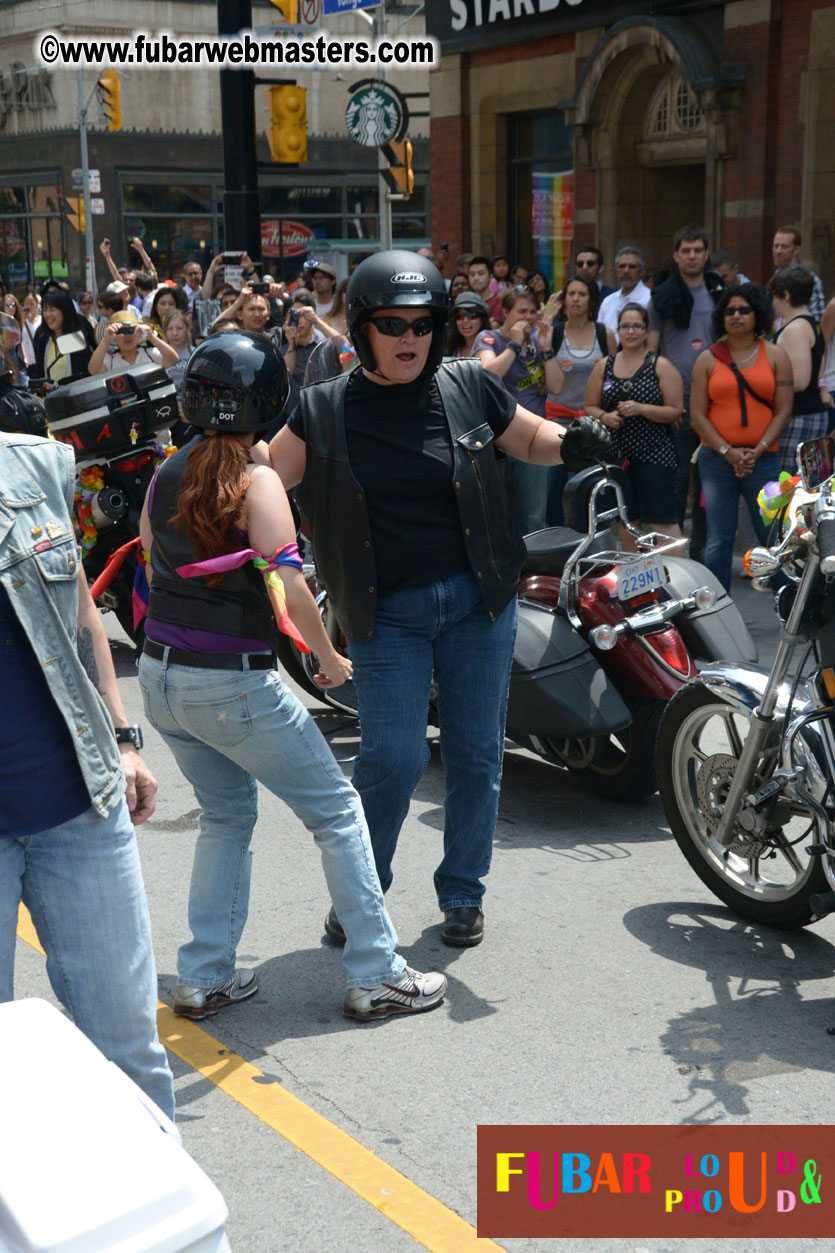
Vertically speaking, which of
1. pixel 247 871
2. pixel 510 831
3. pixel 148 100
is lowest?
pixel 510 831

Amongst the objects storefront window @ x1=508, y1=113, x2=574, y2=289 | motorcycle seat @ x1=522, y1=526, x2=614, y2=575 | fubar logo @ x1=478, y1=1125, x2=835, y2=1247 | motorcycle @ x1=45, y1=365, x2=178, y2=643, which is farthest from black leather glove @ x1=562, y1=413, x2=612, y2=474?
storefront window @ x1=508, y1=113, x2=574, y2=289

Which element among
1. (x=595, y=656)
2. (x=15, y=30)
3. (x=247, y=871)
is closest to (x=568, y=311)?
(x=595, y=656)

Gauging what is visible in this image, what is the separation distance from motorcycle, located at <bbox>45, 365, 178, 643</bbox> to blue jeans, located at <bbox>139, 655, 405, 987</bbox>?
13.0 ft

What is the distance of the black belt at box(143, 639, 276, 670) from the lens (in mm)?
3559

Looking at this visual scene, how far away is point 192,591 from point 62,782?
3.81 ft

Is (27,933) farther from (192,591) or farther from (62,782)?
(62,782)

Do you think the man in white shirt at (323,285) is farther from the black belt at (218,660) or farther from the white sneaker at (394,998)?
the white sneaker at (394,998)

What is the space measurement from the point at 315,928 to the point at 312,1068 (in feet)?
2.88

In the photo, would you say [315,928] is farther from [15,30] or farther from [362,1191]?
[15,30]

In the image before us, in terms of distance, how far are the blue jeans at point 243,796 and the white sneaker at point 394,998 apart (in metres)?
0.03

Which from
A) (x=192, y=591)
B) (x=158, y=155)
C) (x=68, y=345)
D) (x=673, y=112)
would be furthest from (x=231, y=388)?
(x=158, y=155)

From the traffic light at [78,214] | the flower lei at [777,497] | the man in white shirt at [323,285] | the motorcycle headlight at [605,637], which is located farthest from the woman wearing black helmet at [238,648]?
the traffic light at [78,214]

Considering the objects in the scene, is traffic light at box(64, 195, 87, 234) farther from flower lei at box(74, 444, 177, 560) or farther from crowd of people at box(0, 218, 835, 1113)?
crowd of people at box(0, 218, 835, 1113)

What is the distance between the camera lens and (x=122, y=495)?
786 centimetres
